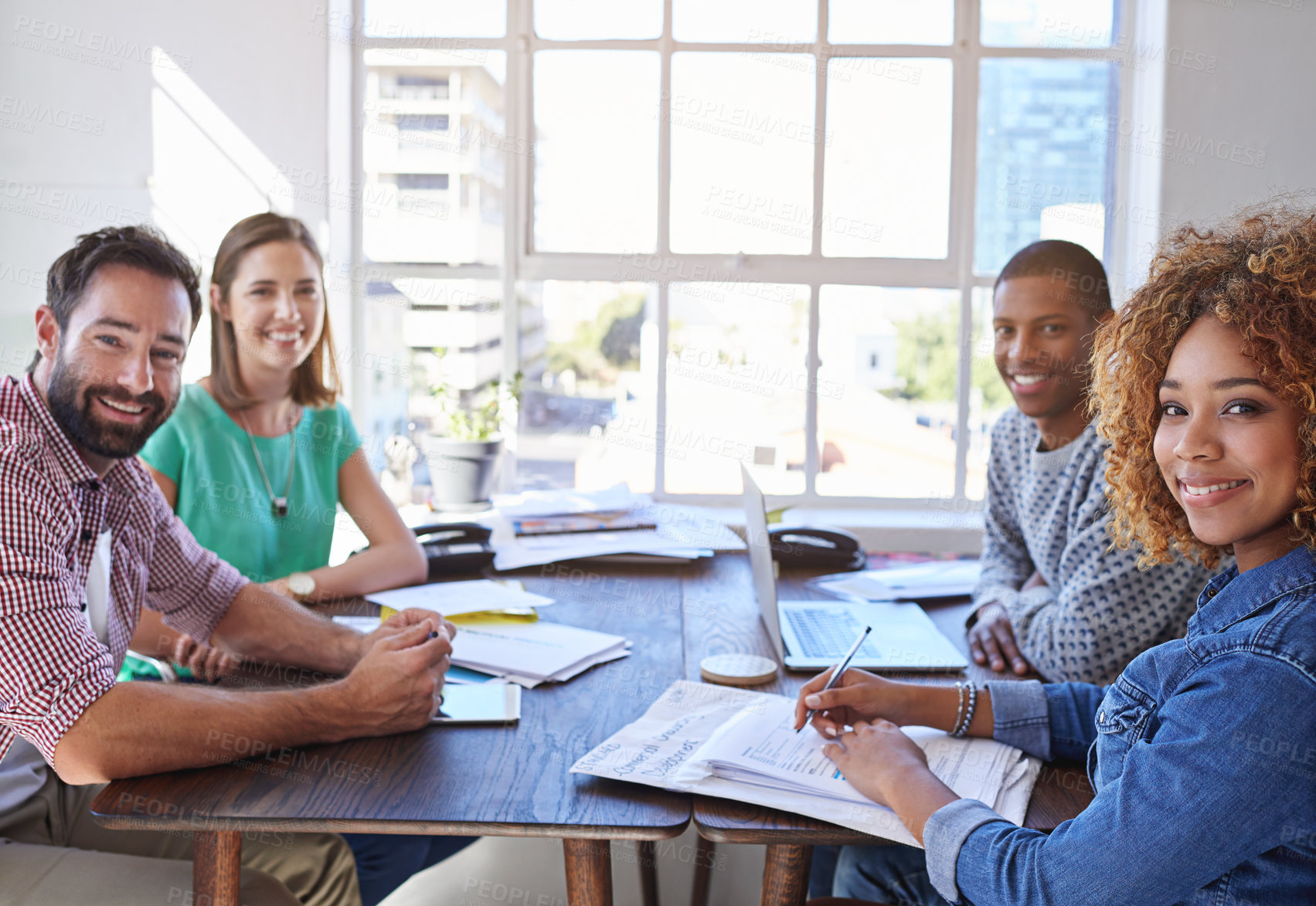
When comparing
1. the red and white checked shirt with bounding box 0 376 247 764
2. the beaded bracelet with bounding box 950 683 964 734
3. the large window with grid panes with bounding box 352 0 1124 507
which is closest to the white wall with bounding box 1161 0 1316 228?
the large window with grid panes with bounding box 352 0 1124 507

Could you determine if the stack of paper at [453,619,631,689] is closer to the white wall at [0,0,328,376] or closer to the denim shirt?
the denim shirt

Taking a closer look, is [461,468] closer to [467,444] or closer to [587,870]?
[467,444]

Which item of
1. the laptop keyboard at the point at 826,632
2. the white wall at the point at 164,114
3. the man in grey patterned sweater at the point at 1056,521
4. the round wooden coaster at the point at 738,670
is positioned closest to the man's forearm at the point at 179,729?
the round wooden coaster at the point at 738,670

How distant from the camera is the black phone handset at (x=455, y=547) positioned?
2.25 metres

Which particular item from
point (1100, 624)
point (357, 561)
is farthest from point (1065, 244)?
point (357, 561)

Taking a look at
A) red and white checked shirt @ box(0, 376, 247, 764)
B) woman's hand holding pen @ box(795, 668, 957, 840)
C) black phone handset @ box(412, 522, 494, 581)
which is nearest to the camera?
woman's hand holding pen @ box(795, 668, 957, 840)

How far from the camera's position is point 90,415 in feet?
4.76

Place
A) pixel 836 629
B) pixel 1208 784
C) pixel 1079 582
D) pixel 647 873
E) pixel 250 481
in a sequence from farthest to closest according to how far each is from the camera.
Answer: pixel 250 481 → pixel 647 873 → pixel 836 629 → pixel 1079 582 → pixel 1208 784

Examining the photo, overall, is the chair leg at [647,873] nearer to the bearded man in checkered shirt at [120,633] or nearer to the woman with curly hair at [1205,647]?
the bearded man in checkered shirt at [120,633]

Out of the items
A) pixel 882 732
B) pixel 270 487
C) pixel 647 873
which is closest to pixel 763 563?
pixel 882 732

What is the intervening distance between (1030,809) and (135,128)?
3.31m

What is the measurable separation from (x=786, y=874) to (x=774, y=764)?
12 centimetres

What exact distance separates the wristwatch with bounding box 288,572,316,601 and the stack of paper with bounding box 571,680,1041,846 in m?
0.88

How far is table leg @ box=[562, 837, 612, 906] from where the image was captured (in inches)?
46.6
